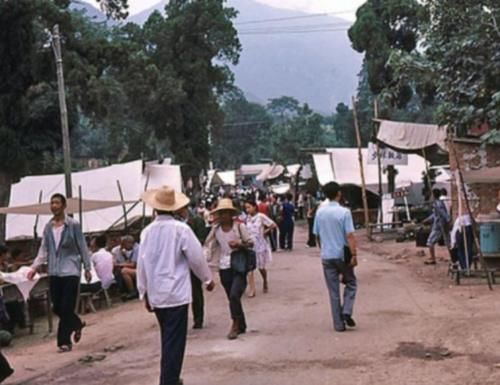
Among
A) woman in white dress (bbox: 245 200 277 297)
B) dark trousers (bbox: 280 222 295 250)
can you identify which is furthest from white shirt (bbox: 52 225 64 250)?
dark trousers (bbox: 280 222 295 250)

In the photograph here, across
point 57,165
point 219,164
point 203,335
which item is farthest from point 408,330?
point 219,164

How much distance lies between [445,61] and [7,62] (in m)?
14.8

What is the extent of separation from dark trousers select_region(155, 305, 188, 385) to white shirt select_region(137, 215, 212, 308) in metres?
0.07

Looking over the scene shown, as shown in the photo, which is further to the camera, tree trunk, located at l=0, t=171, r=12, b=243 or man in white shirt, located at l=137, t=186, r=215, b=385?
tree trunk, located at l=0, t=171, r=12, b=243

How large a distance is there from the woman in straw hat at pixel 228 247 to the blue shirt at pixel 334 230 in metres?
0.95

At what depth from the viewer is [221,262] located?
955cm

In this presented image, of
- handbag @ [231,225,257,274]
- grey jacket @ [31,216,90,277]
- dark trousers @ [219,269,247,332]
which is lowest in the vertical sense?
dark trousers @ [219,269,247,332]

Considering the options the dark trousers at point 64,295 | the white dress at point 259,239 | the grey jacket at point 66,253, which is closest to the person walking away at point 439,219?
the white dress at point 259,239

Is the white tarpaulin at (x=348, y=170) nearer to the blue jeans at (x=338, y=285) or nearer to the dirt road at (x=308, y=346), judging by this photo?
the dirt road at (x=308, y=346)

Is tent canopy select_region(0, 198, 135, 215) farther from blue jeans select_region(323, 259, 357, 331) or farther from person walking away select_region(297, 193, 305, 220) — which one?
person walking away select_region(297, 193, 305, 220)

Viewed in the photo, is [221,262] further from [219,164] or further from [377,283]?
[219,164]

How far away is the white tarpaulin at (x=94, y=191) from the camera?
845 inches

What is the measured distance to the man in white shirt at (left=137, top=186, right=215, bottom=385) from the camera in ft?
20.3

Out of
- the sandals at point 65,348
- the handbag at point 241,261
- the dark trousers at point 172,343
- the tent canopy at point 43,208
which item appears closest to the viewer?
the dark trousers at point 172,343
